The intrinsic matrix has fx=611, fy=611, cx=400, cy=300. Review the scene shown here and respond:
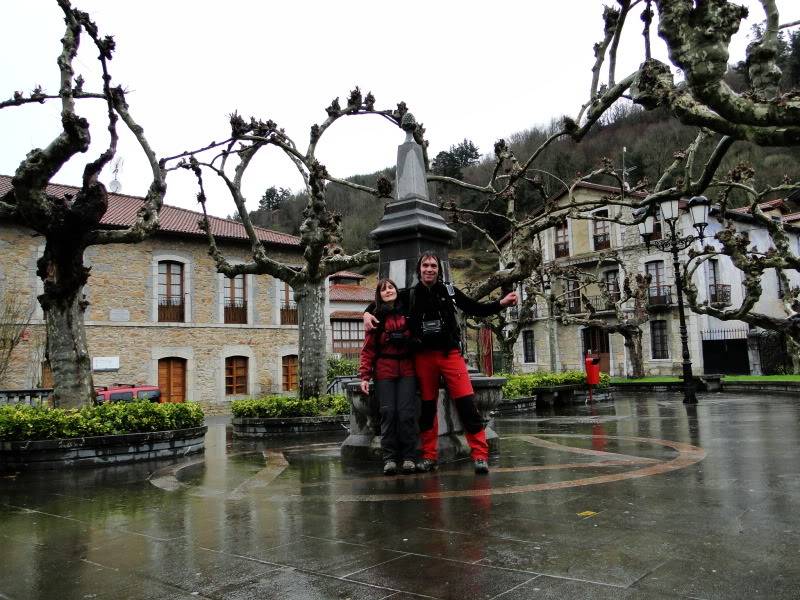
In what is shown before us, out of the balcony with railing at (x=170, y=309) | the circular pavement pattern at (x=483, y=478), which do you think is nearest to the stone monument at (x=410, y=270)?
the circular pavement pattern at (x=483, y=478)

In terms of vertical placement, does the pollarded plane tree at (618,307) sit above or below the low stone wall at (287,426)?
above

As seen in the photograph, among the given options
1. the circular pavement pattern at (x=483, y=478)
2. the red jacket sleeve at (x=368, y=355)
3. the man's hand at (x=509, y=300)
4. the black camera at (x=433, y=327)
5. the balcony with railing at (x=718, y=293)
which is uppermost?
the balcony with railing at (x=718, y=293)

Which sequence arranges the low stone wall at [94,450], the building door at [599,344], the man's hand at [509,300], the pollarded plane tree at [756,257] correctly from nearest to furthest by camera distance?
1. the man's hand at [509,300]
2. the low stone wall at [94,450]
3. the pollarded plane tree at [756,257]
4. the building door at [599,344]

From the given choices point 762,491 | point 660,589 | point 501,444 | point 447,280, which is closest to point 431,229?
point 447,280

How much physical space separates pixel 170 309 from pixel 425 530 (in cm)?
2302

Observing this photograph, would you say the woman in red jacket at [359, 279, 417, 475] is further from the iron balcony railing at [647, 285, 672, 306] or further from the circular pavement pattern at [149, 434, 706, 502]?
the iron balcony railing at [647, 285, 672, 306]

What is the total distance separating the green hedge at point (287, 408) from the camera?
1221cm

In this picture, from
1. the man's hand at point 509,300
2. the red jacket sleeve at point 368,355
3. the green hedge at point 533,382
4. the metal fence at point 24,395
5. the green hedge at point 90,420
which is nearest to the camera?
the man's hand at point 509,300

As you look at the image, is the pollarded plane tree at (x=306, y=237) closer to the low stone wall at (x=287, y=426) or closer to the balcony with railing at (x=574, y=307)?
the low stone wall at (x=287, y=426)

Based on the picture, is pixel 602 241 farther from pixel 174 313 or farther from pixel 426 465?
pixel 426 465

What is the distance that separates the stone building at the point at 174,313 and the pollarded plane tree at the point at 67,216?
1413 cm

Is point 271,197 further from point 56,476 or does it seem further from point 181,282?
point 56,476

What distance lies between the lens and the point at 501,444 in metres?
8.34

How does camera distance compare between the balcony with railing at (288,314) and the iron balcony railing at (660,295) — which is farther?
the iron balcony railing at (660,295)
